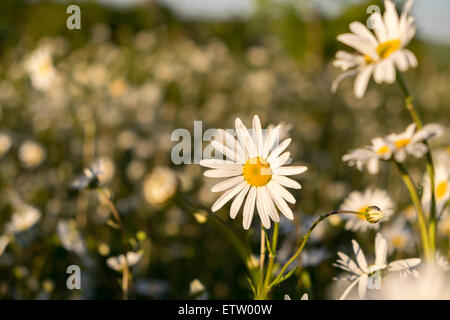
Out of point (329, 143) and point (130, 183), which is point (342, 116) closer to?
point (329, 143)

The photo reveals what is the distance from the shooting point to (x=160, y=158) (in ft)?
8.77

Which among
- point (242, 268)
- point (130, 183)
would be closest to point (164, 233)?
point (242, 268)

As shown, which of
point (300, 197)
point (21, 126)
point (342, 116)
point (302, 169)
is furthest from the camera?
point (342, 116)

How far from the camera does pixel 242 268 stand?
1755 mm

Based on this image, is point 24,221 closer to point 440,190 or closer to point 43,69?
point 43,69

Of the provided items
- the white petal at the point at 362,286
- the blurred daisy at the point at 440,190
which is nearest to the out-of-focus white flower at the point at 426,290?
the white petal at the point at 362,286

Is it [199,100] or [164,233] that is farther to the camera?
[199,100]

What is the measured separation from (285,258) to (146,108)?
2278 mm

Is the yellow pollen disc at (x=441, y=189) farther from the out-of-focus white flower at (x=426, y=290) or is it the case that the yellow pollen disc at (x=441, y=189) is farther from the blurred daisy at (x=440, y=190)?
the out-of-focus white flower at (x=426, y=290)

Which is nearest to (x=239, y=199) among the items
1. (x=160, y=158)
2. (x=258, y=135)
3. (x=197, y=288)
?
(x=258, y=135)

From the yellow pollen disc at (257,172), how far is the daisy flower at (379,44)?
0.22m

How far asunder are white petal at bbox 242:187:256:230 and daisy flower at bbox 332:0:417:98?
0.27 meters

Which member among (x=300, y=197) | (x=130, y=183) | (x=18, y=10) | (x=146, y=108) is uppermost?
(x=18, y=10)

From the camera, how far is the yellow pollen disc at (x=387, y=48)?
74 cm
